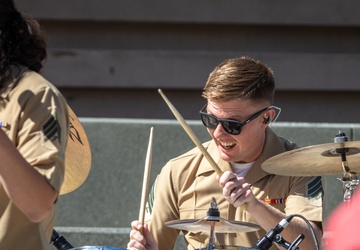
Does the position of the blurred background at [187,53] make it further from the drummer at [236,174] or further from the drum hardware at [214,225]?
the drum hardware at [214,225]

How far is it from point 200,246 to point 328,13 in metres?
3.82

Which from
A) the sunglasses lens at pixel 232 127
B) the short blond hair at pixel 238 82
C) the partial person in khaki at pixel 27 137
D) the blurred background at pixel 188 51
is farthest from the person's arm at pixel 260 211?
the blurred background at pixel 188 51

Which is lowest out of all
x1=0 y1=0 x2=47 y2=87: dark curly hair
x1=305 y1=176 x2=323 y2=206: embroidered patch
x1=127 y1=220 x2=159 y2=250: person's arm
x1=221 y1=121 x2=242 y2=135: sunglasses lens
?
x1=127 y1=220 x2=159 y2=250: person's arm

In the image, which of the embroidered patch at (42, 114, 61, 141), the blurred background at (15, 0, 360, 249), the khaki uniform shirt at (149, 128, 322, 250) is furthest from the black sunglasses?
the blurred background at (15, 0, 360, 249)

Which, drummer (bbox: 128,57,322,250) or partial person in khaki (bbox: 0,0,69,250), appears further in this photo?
drummer (bbox: 128,57,322,250)

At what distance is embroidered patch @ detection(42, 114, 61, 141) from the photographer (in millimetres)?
2328

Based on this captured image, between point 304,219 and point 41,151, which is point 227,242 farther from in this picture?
point 41,151

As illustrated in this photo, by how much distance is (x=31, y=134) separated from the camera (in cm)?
232

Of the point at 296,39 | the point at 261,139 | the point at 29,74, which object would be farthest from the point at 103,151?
the point at 29,74

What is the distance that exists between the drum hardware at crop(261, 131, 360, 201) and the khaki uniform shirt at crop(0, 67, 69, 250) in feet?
4.92

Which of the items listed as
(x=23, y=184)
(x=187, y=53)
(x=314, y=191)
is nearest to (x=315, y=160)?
(x=314, y=191)

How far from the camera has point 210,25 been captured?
741 centimetres

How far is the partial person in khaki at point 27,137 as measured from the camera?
227 centimetres

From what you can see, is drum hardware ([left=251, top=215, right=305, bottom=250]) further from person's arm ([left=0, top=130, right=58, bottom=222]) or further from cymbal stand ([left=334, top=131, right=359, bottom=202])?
person's arm ([left=0, top=130, right=58, bottom=222])
